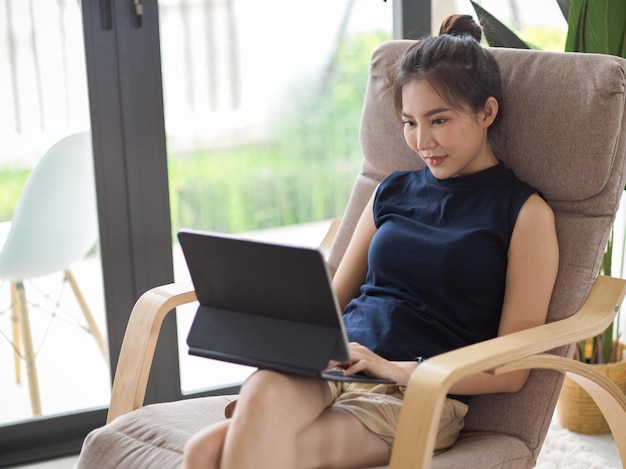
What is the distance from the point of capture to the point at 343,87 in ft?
8.97

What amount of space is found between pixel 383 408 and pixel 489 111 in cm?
65

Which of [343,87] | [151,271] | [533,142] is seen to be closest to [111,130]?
[151,271]

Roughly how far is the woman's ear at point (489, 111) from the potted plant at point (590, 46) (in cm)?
58

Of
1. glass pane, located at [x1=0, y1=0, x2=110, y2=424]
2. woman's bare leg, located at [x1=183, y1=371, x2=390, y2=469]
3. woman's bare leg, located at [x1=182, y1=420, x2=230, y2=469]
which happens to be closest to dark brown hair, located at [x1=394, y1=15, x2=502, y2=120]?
woman's bare leg, located at [x1=183, y1=371, x2=390, y2=469]

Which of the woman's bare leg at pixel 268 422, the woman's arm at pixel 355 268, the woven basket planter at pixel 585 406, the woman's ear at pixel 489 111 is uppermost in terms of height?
the woman's ear at pixel 489 111

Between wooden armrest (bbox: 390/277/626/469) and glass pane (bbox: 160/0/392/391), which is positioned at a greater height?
glass pane (bbox: 160/0/392/391)

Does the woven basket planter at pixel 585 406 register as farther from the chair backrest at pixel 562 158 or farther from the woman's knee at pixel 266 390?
the woman's knee at pixel 266 390

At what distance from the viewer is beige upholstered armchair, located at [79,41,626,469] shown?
5.63 feet

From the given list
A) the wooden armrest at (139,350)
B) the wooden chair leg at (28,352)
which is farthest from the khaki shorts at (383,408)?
the wooden chair leg at (28,352)

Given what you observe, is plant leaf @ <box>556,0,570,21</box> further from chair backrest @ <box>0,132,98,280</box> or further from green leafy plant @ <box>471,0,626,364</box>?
chair backrest @ <box>0,132,98,280</box>

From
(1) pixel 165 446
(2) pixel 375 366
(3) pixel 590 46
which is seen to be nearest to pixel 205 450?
(1) pixel 165 446

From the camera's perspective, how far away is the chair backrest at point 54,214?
244 centimetres

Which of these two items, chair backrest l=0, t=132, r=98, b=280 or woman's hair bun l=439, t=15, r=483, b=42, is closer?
woman's hair bun l=439, t=15, r=483, b=42

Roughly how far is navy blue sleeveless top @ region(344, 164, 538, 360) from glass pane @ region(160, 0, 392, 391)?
0.82m
